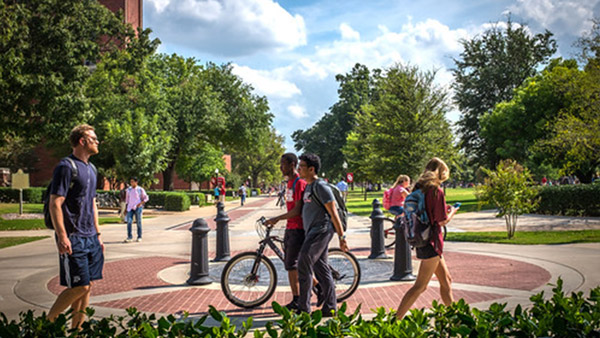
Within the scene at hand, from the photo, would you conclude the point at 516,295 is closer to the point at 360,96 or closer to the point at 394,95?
the point at 394,95

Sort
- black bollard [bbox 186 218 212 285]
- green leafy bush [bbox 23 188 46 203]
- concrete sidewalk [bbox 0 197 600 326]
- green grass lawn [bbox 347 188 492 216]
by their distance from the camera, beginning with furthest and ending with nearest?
green leafy bush [bbox 23 188 46 203], green grass lawn [bbox 347 188 492 216], black bollard [bbox 186 218 212 285], concrete sidewalk [bbox 0 197 600 326]

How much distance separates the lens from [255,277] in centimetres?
644

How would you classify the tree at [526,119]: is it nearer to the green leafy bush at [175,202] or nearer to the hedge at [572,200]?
the hedge at [572,200]

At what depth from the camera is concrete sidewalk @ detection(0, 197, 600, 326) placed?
21.4 feet

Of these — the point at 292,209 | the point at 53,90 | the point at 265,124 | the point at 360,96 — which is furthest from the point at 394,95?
the point at 360,96

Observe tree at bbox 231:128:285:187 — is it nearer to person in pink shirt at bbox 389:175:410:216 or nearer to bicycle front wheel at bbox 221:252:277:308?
person in pink shirt at bbox 389:175:410:216

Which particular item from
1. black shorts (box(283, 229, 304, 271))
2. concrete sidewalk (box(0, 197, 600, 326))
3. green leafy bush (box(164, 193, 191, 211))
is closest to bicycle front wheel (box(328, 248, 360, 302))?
concrete sidewalk (box(0, 197, 600, 326))

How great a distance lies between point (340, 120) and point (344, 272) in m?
63.7

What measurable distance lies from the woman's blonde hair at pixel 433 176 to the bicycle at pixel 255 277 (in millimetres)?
1771

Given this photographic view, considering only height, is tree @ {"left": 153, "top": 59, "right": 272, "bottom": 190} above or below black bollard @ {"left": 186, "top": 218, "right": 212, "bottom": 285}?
above

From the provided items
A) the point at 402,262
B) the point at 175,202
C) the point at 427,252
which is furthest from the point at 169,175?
the point at 427,252

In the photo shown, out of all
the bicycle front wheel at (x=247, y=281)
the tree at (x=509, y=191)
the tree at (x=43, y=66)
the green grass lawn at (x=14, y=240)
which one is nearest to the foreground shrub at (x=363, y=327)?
the bicycle front wheel at (x=247, y=281)

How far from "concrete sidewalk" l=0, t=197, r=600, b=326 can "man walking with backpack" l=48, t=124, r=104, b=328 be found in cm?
180

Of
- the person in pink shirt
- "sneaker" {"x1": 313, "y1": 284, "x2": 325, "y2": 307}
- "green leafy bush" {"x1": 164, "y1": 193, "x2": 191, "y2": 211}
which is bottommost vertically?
"sneaker" {"x1": 313, "y1": 284, "x2": 325, "y2": 307}
